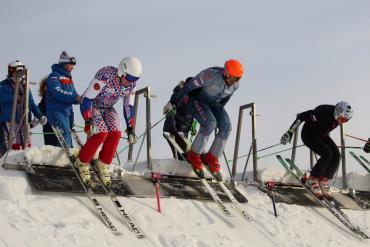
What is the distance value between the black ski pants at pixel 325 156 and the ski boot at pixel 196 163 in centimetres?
228

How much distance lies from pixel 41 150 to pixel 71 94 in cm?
127

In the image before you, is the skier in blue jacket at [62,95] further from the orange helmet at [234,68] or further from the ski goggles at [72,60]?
the orange helmet at [234,68]

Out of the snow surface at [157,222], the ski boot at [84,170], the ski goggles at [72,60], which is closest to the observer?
the snow surface at [157,222]

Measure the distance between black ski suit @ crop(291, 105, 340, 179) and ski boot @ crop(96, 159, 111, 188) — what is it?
402 centimetres

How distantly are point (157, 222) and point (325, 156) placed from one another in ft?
14.1

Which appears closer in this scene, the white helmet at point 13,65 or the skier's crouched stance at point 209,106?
the white helmet at point 13,65

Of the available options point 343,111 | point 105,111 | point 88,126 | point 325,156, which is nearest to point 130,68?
point 105,111

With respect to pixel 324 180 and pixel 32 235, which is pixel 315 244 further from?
pixel 32 235

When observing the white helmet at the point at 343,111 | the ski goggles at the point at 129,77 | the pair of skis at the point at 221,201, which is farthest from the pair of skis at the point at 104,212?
the white helmet at the point at 343,111

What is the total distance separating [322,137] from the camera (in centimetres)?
1085

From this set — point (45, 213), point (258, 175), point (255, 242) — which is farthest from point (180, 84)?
point (45, 213)

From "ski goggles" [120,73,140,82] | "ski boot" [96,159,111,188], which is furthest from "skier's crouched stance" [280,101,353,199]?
"ski boot" [96,159,111,188]

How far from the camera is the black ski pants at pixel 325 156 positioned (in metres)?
10.5

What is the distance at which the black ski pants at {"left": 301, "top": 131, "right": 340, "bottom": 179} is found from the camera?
10492 millimetres
